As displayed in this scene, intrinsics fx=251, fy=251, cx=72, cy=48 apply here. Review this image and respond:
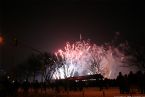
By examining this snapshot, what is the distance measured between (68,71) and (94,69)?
12.6m

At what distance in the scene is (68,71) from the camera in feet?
258

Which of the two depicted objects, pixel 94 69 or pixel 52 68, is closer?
pixel 52 68

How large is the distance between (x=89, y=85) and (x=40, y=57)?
30367mm

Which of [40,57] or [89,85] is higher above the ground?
[40,57]

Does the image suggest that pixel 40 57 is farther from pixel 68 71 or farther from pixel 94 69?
pixel 94 69

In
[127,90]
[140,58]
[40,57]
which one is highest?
[40,57]

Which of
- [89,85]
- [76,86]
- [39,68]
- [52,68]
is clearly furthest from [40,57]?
[76,86]

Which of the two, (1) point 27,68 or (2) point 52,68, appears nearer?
(2) point 52,68

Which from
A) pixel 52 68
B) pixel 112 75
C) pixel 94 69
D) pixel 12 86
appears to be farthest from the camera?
pixel 112 75

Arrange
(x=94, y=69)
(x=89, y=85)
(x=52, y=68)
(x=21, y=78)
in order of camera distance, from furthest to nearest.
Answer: (x=21, y=78)
(x=94, y=69)
(x=52, y=68)
(x=89, y=85)

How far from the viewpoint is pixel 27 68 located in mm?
103625

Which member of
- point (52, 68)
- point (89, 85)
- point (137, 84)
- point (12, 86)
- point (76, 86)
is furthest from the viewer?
point (52, 68)

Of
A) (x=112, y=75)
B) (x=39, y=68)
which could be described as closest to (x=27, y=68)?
(x=39, y=68)

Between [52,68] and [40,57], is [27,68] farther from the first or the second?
[52,68]
